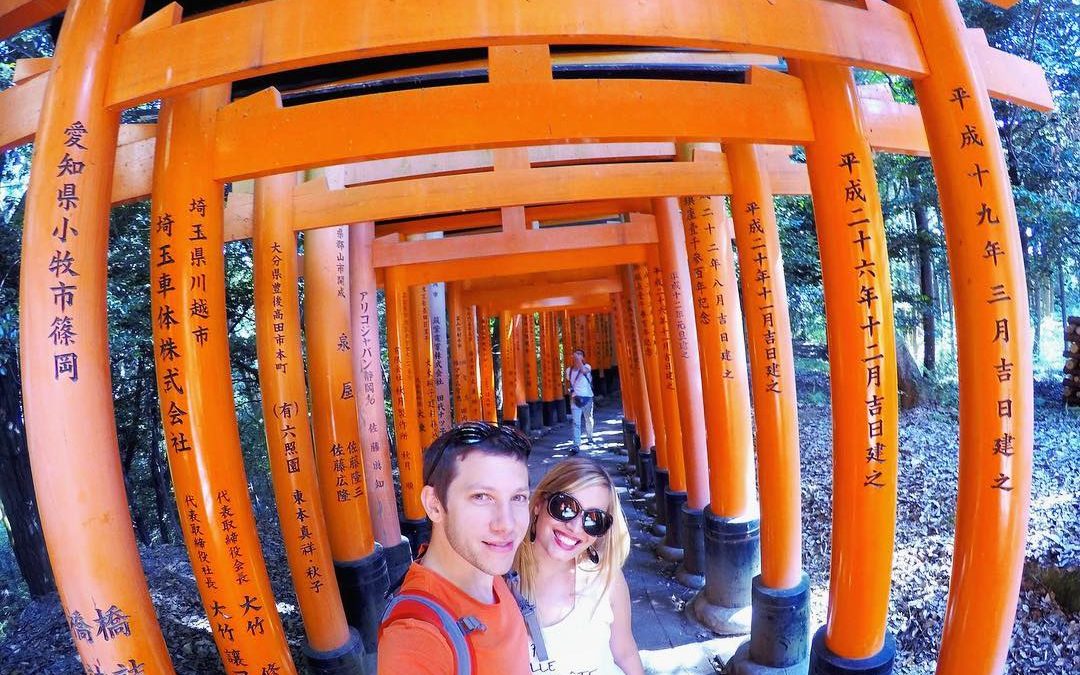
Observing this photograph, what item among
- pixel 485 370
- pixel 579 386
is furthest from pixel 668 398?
pixel 485 370

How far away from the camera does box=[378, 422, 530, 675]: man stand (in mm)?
1299

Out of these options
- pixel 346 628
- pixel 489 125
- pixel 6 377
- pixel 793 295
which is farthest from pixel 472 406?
pixel 489 125

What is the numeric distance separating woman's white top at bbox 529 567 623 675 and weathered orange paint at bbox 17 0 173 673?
1669mm

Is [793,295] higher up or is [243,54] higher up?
[243,54]

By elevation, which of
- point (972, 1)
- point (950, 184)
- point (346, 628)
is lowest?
point (346, 628)

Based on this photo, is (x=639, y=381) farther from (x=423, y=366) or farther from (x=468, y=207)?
(x=468, y=207)

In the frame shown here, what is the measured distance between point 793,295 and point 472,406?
18.6 ft

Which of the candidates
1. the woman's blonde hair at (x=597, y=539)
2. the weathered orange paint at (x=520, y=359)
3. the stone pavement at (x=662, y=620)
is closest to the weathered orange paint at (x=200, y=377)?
the woman's blonde hair at (x=597, y=539)

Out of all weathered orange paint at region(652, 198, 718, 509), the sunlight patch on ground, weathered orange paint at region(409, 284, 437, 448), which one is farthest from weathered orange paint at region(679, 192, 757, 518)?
weathered orange paint at region(409, 284, 437, 448)

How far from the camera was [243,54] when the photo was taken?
88.0 inches

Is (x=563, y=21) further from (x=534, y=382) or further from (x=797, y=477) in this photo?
(x=534, y=382)

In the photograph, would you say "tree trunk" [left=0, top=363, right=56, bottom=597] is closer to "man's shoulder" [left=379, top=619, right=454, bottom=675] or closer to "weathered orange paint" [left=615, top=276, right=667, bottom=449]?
"weathered orange paint" [left=615, top=276, right=667, bottom=449]

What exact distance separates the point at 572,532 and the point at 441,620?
0.55 metres

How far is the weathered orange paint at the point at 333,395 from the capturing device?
14.8 feet
